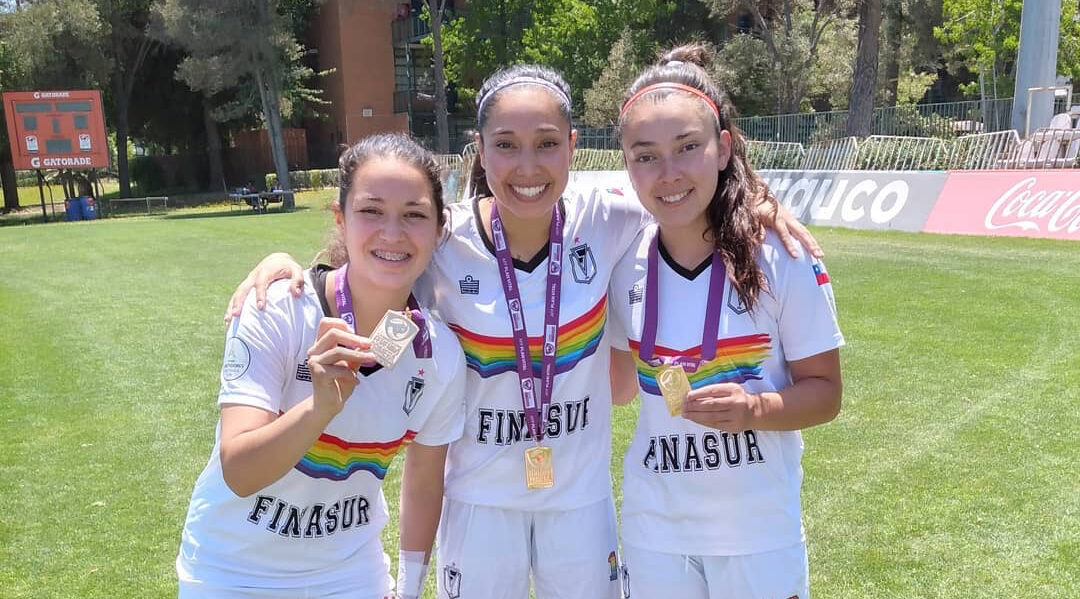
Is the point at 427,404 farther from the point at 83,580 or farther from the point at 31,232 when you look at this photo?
the point at 31,232

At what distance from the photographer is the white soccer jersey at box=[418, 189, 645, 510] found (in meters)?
2.72

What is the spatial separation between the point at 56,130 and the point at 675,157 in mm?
38504

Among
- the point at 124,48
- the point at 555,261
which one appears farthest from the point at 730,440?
the point at 124,48

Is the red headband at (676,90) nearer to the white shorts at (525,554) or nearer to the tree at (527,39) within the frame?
the white shorts at (525,554)

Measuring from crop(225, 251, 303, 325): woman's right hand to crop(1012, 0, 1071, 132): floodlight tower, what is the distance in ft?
72.5

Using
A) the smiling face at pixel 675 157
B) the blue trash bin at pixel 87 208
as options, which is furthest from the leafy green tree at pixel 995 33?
the blue trash bin at pixel 87 208

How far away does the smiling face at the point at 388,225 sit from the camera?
2.45 meters

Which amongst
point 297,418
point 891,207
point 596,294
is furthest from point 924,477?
point 891,207

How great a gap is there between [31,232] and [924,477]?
93.3 feet

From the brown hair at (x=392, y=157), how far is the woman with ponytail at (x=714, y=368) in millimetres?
616

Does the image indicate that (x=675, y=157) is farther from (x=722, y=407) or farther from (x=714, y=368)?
(x=722, y=407)

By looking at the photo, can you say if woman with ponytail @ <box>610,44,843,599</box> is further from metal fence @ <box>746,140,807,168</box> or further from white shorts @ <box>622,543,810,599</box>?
metal fence @ <box>746,140,807,168</box>

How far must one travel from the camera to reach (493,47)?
46.9m

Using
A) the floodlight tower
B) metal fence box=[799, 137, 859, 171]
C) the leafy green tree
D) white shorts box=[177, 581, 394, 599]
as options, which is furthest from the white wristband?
the leafy green tree
